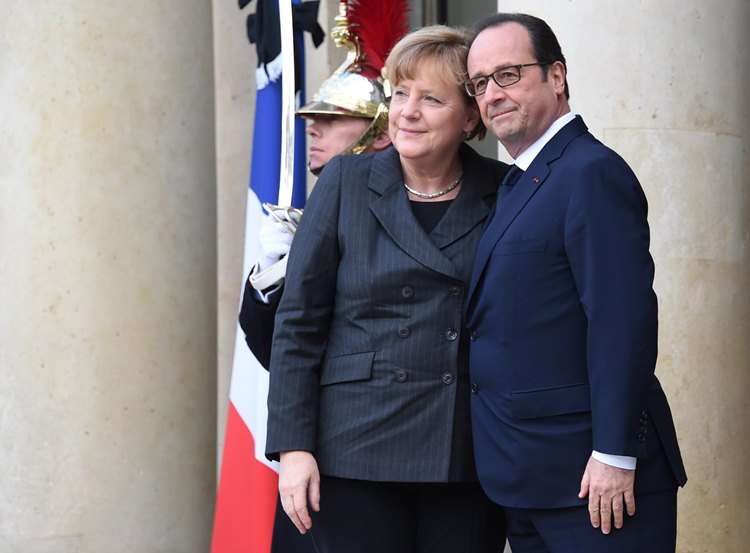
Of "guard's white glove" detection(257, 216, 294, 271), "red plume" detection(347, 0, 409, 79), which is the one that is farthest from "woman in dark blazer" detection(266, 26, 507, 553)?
"red plume" detection(347, 0, 409, 79)

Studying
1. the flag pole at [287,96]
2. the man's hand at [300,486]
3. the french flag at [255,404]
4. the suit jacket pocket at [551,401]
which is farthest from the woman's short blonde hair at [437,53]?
the french flag at [255,404]

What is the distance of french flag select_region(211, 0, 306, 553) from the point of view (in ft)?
14.1

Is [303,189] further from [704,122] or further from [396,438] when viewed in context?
[396,438]

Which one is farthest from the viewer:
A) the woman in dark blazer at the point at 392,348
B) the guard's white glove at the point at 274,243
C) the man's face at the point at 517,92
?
the guard's white glove at the point at 274,243

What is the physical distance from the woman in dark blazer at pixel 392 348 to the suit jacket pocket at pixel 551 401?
0.80 ft

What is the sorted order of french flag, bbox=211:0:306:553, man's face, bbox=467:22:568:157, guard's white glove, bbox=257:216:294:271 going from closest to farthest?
man's face, bbox=467:22:568:157 < guard's white glove, bbox=257:216:294:271 < french flag, bbox=211:0:306:553

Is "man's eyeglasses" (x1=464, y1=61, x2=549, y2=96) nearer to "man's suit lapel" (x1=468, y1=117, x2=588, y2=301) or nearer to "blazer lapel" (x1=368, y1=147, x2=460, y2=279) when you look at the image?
"man's suit lapel" (x1=468, y1=117, x2=588, y2=301)

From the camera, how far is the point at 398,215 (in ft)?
9.21

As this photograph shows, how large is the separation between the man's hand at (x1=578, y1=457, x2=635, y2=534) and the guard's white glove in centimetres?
96

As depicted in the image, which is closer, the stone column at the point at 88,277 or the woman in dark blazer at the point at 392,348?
the woman in dark blazer at the point at 392,348

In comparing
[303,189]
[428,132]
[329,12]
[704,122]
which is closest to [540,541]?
[428,132]

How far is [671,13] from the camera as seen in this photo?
3.65 m

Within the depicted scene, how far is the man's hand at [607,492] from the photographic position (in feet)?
7.91

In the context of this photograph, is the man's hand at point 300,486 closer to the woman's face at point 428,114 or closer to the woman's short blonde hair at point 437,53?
the woman's face at point 428,114
